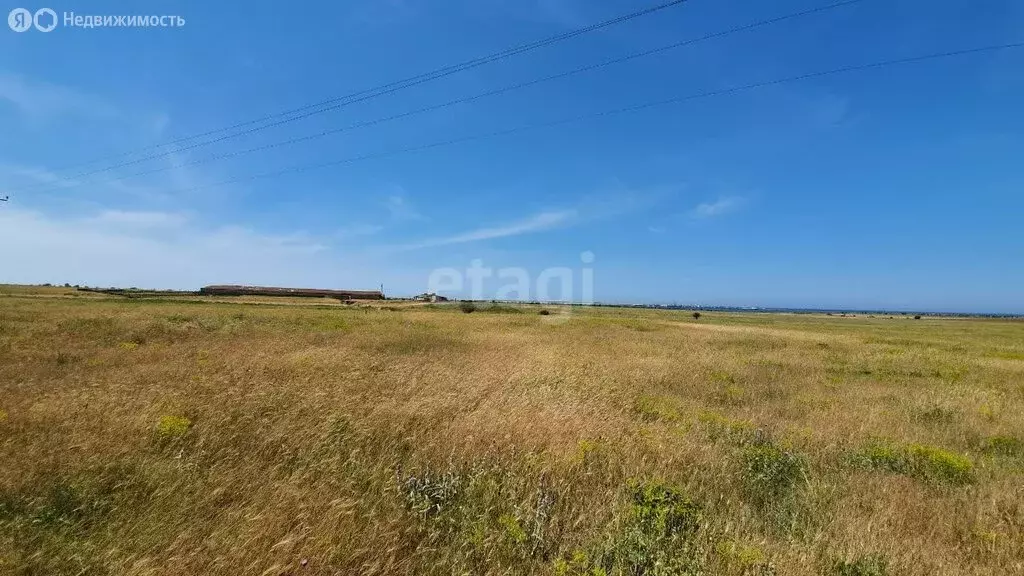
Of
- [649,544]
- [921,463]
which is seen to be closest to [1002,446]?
[921,463]

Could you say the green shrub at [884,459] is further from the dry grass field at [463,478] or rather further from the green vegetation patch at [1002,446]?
the green vegetation patch at [1002,446]

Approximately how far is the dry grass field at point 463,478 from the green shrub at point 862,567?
2cm

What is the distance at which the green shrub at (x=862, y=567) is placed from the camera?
14.1 ft

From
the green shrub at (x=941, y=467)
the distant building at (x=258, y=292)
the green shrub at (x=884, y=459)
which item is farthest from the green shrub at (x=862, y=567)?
the distant building at (x=258, y=292)

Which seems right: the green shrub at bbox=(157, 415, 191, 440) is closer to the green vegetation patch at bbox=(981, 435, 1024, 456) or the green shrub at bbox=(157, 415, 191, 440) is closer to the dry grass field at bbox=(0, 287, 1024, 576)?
the dry grass field at bbox=(0, 287, 1024, 576)

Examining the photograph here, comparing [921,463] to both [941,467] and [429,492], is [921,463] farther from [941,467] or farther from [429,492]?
[429,492]

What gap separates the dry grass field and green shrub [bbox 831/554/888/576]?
0.07 feet

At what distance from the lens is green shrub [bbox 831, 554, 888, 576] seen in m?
4.29

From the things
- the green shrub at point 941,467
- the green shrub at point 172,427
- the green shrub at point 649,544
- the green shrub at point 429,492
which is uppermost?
the green shrub at point 172,427

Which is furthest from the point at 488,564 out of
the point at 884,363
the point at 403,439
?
the point at 884,363

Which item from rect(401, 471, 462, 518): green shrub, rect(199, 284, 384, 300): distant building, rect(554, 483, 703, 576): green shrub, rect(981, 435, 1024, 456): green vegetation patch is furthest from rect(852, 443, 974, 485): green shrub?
rect(199, 284, 384, 300): distant building

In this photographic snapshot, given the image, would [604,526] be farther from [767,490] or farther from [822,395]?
[822,395]

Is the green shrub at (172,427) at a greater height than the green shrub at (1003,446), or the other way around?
the green shrub at (172,427)

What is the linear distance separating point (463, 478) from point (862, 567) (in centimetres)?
444
